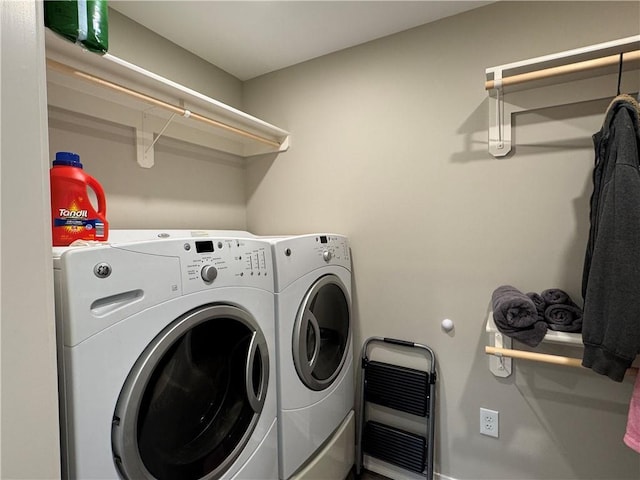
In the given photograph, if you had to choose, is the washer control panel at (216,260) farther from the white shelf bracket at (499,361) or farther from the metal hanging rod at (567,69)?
the metal hanging rod at (567,69)

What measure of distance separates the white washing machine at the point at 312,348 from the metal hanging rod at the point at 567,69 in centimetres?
97

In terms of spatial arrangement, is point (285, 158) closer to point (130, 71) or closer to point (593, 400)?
point (130, 71)

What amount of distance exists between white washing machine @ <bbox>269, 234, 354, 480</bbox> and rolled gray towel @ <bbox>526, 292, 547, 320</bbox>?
0.84m

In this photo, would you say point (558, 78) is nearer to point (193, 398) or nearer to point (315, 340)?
point (315, 340)

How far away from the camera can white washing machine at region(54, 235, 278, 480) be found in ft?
2.27

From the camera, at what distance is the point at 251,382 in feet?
3.59

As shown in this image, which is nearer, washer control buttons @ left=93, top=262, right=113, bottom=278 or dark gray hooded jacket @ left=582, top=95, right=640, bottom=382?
washer control buttons @ left=93, top=262, right=113, bottom=278

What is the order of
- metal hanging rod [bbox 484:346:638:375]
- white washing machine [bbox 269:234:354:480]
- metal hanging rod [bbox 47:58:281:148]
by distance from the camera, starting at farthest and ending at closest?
white washing machine [bbox 269:234:354:480]
metal hanging rod [bbox 484:346:638:375]
metal hanging rod [bbox 47:58:281:148]

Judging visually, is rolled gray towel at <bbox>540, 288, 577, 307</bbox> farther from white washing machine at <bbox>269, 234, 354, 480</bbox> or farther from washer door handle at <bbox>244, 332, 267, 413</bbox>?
washer door handle at <bbox>244, 332, 267, 413</bbox>

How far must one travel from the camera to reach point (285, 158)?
206 cm

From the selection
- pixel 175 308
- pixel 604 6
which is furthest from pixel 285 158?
pixel 604 6

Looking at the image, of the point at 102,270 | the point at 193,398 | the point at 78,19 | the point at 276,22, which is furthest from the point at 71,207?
the point at 276,22

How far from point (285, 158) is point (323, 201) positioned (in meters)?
0.39

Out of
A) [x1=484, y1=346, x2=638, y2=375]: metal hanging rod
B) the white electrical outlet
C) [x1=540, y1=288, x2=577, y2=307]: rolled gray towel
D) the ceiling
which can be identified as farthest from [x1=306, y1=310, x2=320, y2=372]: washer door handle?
the ceiling
